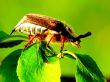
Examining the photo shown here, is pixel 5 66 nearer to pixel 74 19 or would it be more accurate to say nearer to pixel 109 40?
pixel 74 19

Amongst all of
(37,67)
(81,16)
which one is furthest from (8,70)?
(81,16)

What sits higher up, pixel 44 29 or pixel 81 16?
pixel 81 16

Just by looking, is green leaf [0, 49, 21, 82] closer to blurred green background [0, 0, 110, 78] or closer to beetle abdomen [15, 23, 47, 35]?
beetle abdomen [15, 23, 47, 35]

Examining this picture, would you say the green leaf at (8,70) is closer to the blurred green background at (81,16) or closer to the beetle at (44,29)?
the beetle at (44,29)

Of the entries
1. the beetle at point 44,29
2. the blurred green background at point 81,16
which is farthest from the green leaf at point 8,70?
the blurred green background at point 81,16

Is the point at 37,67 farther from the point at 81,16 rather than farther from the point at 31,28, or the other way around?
the point at 81,16

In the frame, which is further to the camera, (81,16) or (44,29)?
(81,16)
